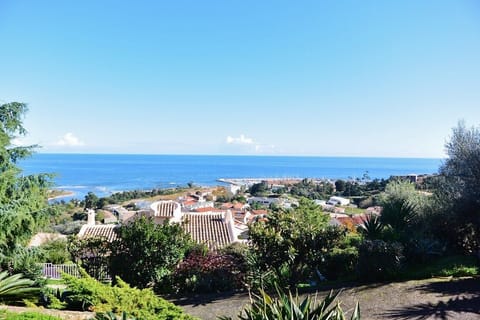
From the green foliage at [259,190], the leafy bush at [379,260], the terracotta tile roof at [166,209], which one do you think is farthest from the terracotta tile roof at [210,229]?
the green foliage at [259,190]

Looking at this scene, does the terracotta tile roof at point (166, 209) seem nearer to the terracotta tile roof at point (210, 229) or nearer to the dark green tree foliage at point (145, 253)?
the terracotta tile roof at point (210, 229)

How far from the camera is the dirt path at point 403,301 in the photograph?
24.5 ft

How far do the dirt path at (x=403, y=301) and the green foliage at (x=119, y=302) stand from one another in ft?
7.22

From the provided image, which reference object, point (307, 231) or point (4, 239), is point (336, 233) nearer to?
point (307, 231)

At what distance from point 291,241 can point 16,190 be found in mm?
7444

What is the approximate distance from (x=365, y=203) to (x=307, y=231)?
4415 cm

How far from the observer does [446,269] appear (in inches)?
390

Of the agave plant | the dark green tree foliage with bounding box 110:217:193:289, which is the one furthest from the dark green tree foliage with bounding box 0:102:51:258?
the dark green tree foliage with bounding box 110:217:193:289

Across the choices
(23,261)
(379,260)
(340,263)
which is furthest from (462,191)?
(23,261)

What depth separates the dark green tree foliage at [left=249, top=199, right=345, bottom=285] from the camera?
1020 centimetres

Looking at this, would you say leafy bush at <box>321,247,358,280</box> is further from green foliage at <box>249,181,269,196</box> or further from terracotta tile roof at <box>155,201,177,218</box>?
green foliage at <box>249,181,269,196</box>

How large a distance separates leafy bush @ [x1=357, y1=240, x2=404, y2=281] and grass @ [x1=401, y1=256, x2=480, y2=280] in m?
0.43

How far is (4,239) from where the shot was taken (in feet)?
30.0

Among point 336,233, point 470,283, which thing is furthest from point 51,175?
point 470,283
